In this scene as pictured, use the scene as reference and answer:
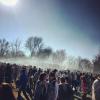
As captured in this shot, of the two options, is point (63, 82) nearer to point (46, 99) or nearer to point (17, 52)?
point (46, 99)

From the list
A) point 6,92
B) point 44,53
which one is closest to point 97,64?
point 44,53

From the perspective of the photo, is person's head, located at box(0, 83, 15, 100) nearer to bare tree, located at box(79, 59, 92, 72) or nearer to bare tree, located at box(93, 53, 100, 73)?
bare tree, located at box(93, 53, 100, 73)

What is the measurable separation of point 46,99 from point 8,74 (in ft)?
49.0

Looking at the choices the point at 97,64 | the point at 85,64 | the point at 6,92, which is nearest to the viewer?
the point at 6,92

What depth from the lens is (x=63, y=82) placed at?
9.88 m

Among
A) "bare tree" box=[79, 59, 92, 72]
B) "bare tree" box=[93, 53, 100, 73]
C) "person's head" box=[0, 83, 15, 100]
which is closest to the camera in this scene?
"person's head" box=[0, 83, 15, 100]

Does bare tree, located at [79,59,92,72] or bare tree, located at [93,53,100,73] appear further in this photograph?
bare tree, located at [79,59,92,72]

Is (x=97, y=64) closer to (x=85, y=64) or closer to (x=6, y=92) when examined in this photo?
(x=85, y=64)

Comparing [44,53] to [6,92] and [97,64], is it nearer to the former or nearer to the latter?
[97,64]

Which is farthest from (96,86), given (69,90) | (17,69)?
(17,69)

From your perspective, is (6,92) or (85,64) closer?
(6,92)

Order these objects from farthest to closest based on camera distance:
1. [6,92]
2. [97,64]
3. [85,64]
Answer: [85,64], [97,64], [6,92]

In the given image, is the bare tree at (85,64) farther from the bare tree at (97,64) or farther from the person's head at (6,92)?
the person's head at (6,92)

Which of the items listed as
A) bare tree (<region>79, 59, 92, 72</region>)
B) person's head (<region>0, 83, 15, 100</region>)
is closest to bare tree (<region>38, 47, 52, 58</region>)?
bare tree (<region>79, 59, 92, 72</region>)
